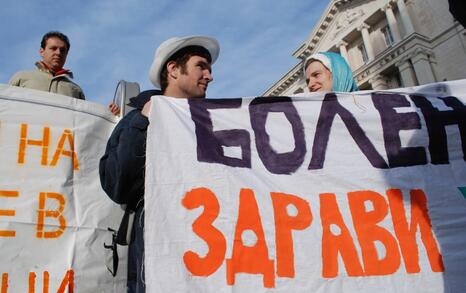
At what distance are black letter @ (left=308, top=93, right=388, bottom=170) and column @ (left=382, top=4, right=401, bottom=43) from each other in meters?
21.2

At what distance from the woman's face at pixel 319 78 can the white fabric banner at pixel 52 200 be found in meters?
1.59

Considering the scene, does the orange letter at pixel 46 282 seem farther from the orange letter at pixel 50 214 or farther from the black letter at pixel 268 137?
the black letter at pixel 268 137

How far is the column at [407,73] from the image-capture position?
65.0 feet

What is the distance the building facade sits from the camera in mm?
19375

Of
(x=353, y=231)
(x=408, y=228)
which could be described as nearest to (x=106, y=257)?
(x=353, y=231)

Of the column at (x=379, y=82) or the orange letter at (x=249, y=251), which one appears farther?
the column at (x=379, y=82)

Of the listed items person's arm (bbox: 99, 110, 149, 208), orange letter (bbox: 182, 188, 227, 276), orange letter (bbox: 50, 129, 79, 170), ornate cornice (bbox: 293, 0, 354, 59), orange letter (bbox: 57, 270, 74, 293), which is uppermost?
ornate cornice (bbox: 293, 0, 354, 59)

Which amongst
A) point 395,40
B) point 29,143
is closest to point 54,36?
point 29,143

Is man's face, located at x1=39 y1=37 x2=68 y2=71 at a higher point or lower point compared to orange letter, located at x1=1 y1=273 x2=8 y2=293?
higher

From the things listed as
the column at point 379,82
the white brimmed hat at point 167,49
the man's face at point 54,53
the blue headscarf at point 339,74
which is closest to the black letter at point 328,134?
the blue headscarf at point 339,74

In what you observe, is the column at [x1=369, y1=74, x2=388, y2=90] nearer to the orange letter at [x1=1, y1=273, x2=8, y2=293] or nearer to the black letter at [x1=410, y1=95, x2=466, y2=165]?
the black letter at [x1=410, y1=95, x2=466, y2=165]

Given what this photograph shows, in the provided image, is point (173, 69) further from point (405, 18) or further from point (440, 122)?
point (405, 18)

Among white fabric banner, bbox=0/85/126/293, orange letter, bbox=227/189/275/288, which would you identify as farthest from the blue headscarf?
white fabric banner, bbox=0/85/126/293

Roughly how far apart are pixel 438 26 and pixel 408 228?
844 inches
